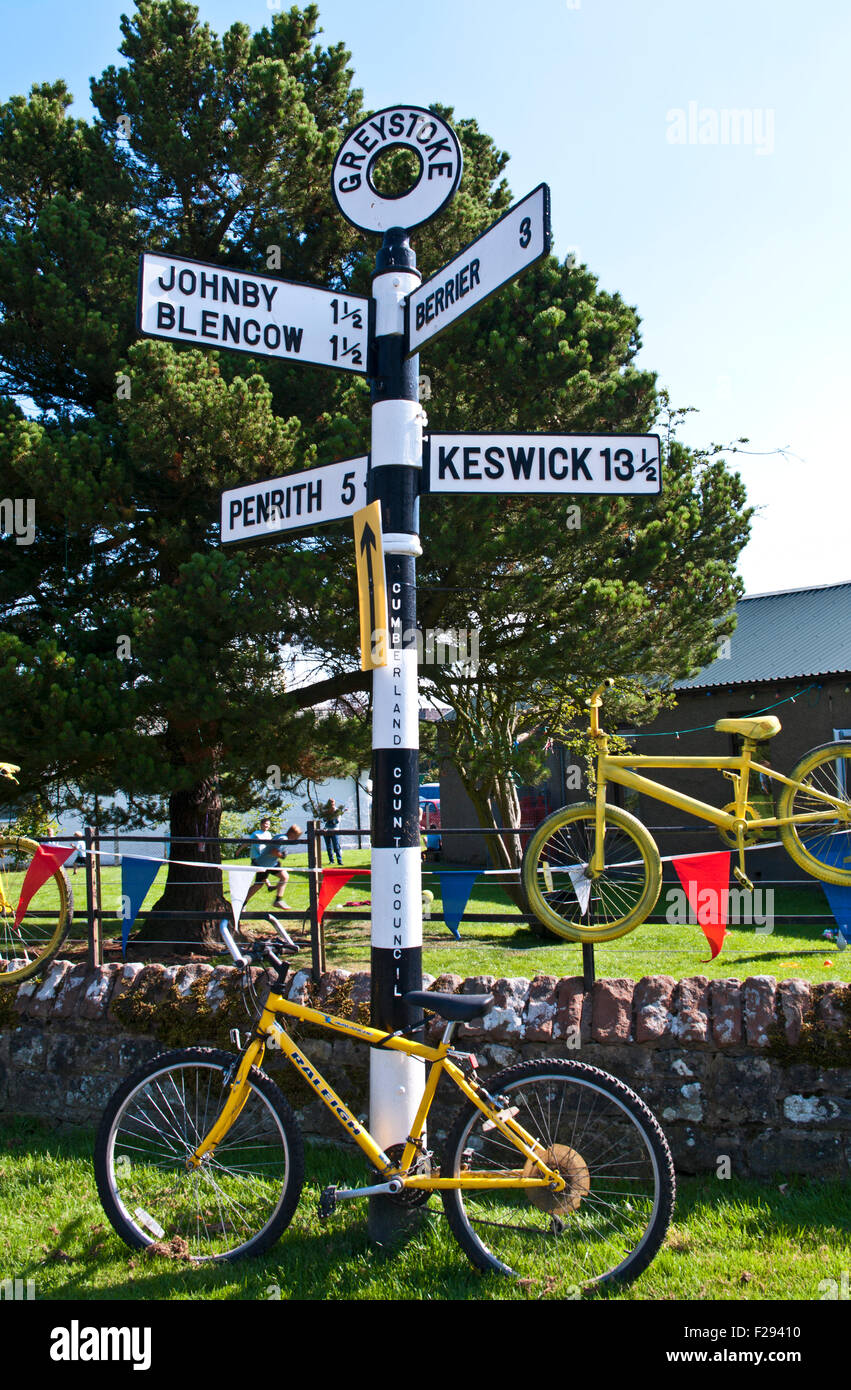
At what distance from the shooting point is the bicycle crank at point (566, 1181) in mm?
3246

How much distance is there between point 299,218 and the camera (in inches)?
480

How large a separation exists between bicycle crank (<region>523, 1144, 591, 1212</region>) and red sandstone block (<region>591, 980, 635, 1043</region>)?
902mm

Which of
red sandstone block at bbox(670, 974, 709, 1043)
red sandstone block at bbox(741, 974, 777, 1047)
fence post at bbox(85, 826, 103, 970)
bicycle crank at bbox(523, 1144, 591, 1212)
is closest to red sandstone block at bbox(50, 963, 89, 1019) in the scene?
fence post at bbox(85, 826, 103, 970)

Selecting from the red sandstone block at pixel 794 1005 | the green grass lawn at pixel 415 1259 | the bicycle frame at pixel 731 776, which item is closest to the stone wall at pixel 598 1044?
the red sandstone block at pixel 794 1005

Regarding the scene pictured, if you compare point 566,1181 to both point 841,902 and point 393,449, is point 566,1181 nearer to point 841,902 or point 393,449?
point 841,902

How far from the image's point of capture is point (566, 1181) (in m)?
3.26

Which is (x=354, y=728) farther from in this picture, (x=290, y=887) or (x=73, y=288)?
(x=290, y=887)

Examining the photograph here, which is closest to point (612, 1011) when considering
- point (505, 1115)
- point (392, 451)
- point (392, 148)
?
point (505, 1115)

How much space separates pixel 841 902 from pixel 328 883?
3.07m

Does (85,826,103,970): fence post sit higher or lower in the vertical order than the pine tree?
lower

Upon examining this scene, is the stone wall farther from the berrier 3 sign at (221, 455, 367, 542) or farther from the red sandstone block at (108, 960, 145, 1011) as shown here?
the berrier 3 sign at (221, 455, 367, 542)

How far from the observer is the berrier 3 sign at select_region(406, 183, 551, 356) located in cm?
338

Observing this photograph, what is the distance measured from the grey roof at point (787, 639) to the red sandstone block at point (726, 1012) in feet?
44.8

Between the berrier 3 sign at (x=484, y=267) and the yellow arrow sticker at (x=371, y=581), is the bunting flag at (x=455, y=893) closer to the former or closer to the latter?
the yellow arrow sticker at (x=371, y=581)
